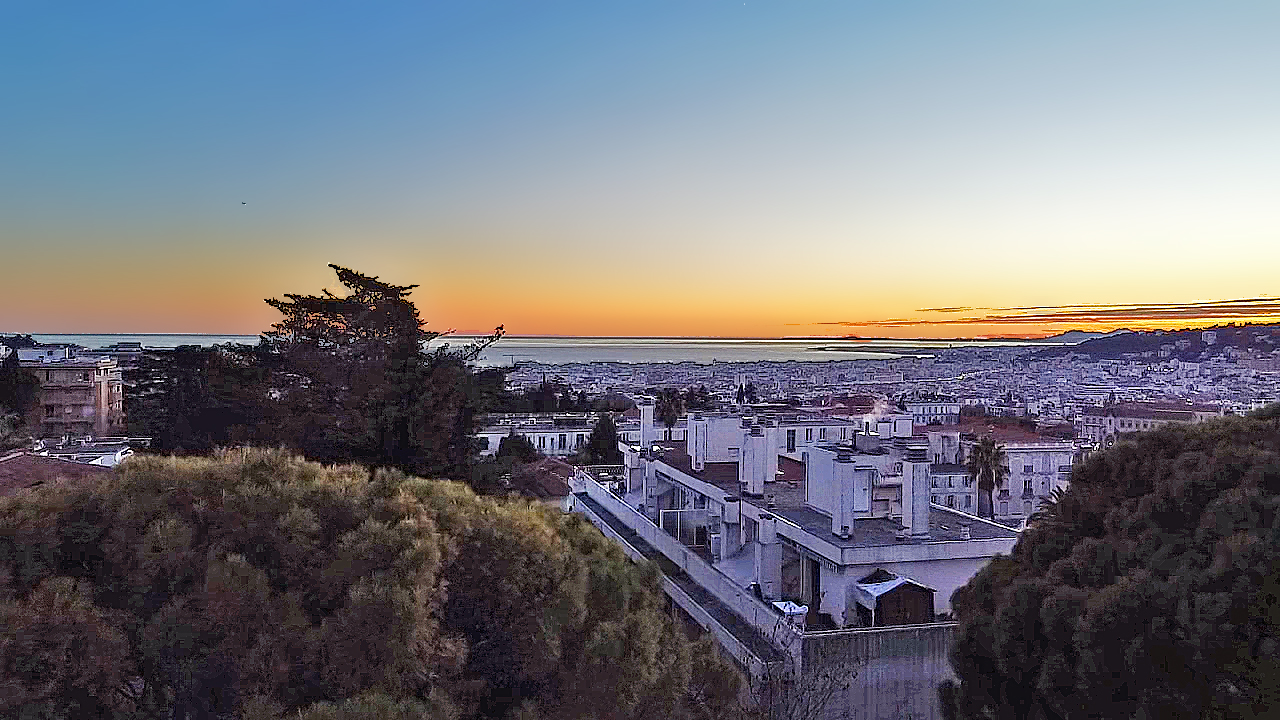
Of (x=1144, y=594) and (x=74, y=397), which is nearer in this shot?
(x=1144, y=594)

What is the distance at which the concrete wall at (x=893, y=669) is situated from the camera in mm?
10062

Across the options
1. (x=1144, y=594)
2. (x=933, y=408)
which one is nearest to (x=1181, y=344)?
(x=933, y=408)

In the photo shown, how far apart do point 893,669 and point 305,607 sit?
24.9 ft

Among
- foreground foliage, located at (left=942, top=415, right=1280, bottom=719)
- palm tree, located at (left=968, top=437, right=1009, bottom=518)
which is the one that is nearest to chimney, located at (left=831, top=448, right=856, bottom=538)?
foreground foliage, located at (left=942, top=415, right=1280, bottom=719)

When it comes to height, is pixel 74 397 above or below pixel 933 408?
above

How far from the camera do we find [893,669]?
10320mm

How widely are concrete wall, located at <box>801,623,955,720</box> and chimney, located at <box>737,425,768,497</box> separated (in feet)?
14.8

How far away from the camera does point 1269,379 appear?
87.0m

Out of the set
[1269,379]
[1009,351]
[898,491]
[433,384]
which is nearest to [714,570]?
[898,491]

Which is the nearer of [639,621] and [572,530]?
[639,621]

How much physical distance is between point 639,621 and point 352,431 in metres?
9.90

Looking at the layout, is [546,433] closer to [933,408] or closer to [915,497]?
[933,408]

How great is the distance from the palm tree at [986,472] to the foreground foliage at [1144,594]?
621 inches

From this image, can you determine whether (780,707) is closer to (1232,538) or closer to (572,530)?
(572,530)
